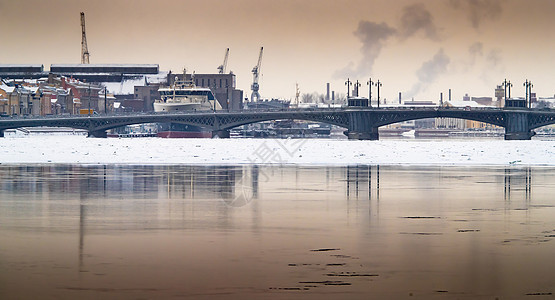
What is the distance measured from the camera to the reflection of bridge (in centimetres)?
13238

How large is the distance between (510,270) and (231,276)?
5204 mm

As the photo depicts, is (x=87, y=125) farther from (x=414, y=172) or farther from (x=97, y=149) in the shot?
(x=414, y=172)

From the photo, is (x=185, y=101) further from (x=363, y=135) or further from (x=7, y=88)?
(x=363, y=135)

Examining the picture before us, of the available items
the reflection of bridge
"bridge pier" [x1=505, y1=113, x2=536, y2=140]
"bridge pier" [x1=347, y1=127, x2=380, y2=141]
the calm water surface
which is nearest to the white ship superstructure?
the reflection of bridge

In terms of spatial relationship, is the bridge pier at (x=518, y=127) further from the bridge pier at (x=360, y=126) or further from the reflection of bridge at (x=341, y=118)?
the bridge pier at (x=360, y=126)

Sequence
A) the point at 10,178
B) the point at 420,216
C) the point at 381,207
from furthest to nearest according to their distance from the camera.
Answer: the point at 10,178 < the point at 381,207 < the point at 420,216

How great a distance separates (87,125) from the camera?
140875mm

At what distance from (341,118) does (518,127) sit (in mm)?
27102

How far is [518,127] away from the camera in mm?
132000

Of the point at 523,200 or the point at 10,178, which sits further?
the point at 10,178

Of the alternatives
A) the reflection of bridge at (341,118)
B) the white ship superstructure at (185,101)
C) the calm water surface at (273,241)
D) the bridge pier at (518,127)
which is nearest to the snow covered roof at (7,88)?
the white ship superstructure at (185,101)

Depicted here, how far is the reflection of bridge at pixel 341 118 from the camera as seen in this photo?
13238 cm

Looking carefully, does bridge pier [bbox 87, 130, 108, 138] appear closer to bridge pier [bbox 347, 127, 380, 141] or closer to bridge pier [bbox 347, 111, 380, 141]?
bridge pier [bbox 347, 111, 380, 141]

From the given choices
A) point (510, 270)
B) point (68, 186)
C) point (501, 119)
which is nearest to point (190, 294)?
point (510, 270)
